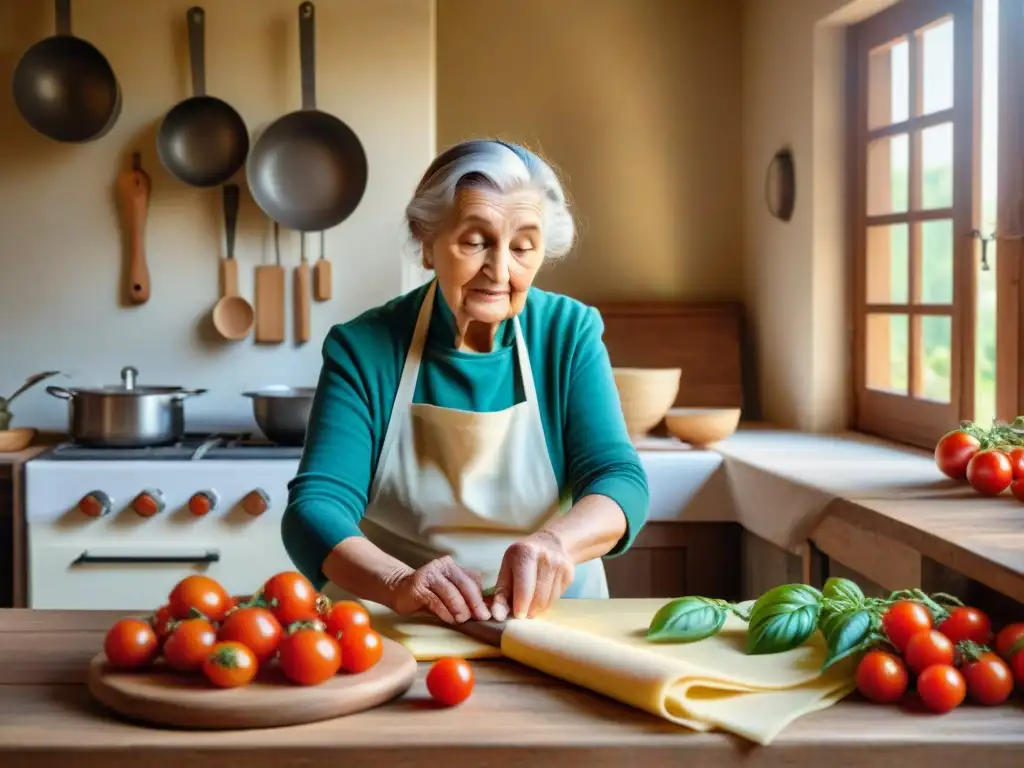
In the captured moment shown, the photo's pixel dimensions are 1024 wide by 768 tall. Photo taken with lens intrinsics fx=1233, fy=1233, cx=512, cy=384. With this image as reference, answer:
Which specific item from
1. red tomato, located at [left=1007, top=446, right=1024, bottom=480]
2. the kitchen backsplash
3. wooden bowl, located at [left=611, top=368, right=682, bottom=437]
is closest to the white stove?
the kitchen backsplash

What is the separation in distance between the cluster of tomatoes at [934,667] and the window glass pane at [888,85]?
78.5 inches

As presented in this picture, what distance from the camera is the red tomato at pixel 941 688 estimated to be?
1.14 meters

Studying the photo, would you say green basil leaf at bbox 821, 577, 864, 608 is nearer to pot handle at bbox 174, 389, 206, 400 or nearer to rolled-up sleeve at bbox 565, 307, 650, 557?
rolled-up sleeve at bbox 565, 307, 650, 557

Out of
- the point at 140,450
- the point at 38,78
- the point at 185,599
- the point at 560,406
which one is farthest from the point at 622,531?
the point at 38,78

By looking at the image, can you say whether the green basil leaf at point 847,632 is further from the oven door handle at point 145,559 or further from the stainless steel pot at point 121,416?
the stainless steel pot at point 121,416

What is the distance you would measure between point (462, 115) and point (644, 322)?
0.81 m

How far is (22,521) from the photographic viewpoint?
279cm

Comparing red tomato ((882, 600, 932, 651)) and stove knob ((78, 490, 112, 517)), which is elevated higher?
red tomato ((882, 600, 932, 651))

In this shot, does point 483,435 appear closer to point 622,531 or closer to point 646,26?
point 622,531

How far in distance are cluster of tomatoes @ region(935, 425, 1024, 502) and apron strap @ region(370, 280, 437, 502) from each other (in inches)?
38.4

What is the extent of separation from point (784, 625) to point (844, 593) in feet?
0.28

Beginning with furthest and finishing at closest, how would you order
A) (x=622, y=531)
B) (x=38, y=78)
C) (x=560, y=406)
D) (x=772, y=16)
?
(x=772, y=16)
(x=38, y=78)
(x=560, y=406)
(x=622, y=531)

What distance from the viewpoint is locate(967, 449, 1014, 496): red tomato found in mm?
2064

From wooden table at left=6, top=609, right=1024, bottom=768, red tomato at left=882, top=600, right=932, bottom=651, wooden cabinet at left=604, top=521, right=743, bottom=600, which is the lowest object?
wooden cabinet at left=604, top=521, right=743, bottom=600
